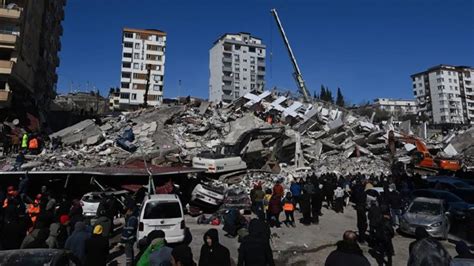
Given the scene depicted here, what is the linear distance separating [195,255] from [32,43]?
115ft

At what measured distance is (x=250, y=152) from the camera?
2272 centimetres

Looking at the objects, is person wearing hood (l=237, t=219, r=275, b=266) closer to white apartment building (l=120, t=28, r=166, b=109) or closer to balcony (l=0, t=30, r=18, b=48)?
balcony (l=0, t=30, r=18, b=48)

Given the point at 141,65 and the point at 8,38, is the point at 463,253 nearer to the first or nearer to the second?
the point at 8,38

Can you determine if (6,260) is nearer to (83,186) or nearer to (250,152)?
(83,186)

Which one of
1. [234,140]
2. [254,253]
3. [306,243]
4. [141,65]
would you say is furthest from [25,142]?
[141,65]

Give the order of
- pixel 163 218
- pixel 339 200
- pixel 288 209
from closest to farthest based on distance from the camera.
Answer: pixel 163 218 < pixel 288 209 < pixel 339 200

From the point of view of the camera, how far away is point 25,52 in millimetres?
32062

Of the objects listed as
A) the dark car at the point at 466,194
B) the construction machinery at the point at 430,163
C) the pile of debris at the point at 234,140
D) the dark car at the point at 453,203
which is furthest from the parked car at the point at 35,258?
the construction machinery at the point at 430,163

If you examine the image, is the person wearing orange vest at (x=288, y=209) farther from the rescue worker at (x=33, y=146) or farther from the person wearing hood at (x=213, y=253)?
the rescue worker at (x=33, y=146)

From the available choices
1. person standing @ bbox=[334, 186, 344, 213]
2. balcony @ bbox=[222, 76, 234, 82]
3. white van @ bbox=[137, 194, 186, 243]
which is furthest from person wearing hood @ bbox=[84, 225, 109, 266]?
balcony @ bbox=[222, 76, 234, 82]

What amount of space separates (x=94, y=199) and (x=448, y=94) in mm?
112800

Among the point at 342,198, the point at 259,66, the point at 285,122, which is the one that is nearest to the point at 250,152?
the point at 342,198

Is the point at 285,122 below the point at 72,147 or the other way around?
the other way around

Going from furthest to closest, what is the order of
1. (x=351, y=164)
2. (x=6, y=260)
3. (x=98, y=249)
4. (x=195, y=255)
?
(x=351, y=164), (x=195, y=255), (x=98, y=249), (x=6, y=260)
